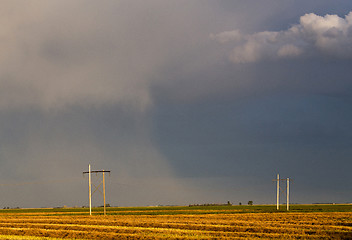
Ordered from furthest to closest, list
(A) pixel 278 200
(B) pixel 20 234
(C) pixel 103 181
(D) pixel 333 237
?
(A) pixel 278 200, (C) pixel 103 181, (B) pixel 20 234, (D) pixel 333 237

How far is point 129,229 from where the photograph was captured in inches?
1369

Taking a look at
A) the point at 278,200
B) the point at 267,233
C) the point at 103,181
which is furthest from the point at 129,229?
the point at 278,200

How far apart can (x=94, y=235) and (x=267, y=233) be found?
11783 mm

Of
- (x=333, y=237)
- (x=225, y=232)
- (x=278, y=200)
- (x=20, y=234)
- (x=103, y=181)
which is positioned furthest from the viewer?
(x=278, y=200)

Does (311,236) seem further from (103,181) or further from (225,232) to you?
(103,181)

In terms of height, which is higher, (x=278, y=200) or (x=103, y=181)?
(x=103, y=181)

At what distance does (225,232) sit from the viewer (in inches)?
1267

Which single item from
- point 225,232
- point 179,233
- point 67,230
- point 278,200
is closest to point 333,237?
point 225,232

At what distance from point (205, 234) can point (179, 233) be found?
186 centimetres

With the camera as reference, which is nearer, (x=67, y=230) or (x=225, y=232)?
(x=225, y=232)

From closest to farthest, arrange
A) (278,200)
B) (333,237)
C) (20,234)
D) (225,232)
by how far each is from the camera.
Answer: (333,237) → (225,232) → (20,234) → (278,200)

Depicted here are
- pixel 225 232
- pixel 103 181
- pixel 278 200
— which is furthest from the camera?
pixel 278 200

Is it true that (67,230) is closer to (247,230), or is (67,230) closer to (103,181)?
(247,230)

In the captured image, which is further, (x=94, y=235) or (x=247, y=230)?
(x=247, y=230)
